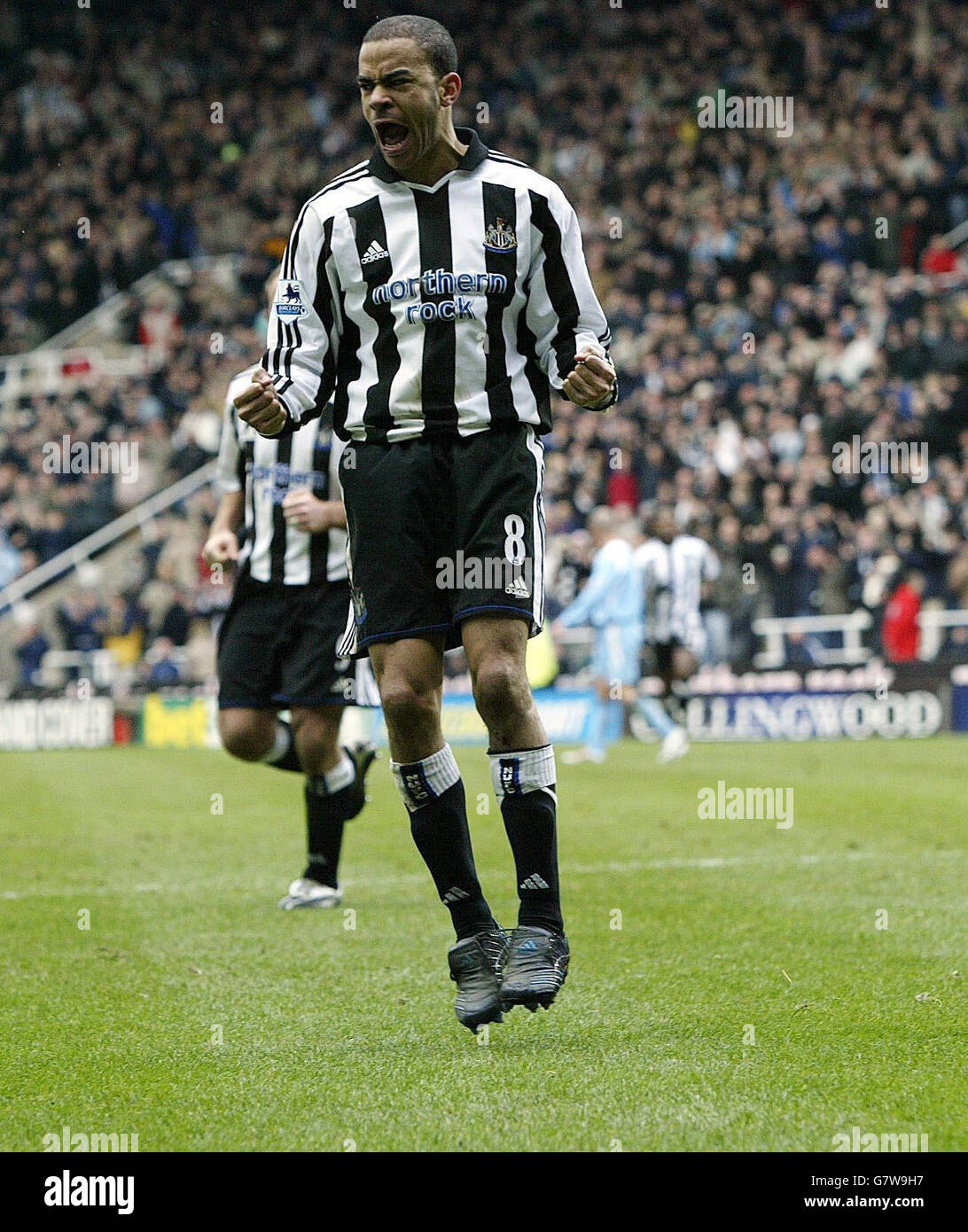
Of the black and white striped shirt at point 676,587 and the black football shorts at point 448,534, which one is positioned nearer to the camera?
the black football shorts at point 448,534

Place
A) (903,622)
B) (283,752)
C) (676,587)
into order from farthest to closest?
(903,622), (676,587), (283,752)

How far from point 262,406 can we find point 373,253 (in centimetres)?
50

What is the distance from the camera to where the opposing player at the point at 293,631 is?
6.92 m

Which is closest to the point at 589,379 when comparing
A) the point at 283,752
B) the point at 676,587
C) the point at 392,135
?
the point at 392,135

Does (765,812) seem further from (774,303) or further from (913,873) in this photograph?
(774,303)

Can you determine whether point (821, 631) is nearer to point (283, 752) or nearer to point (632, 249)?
point (632, 249)

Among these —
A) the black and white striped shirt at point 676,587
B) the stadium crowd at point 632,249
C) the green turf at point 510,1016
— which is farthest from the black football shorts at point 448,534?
the stadium crowd at point 632,249

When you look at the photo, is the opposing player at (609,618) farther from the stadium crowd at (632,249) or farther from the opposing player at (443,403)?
the opposing player at (443,403)

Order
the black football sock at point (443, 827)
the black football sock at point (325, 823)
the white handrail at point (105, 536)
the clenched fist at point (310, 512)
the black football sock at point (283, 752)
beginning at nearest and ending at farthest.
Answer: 1. the black football sock at point (443, 827)
2. the clenched fist at point (310, 512)
3. the black football sock at point (325, 823)
4. the black football sock at point (283, 752)
5. the white handrail at point (105, 536)

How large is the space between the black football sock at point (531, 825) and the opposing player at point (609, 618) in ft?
38.2

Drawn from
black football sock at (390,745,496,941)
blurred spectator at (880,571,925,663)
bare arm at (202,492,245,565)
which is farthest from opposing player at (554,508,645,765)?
black football sock at (390,745,496,941)

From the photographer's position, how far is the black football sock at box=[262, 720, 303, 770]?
716cm

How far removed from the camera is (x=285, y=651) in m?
7.02
